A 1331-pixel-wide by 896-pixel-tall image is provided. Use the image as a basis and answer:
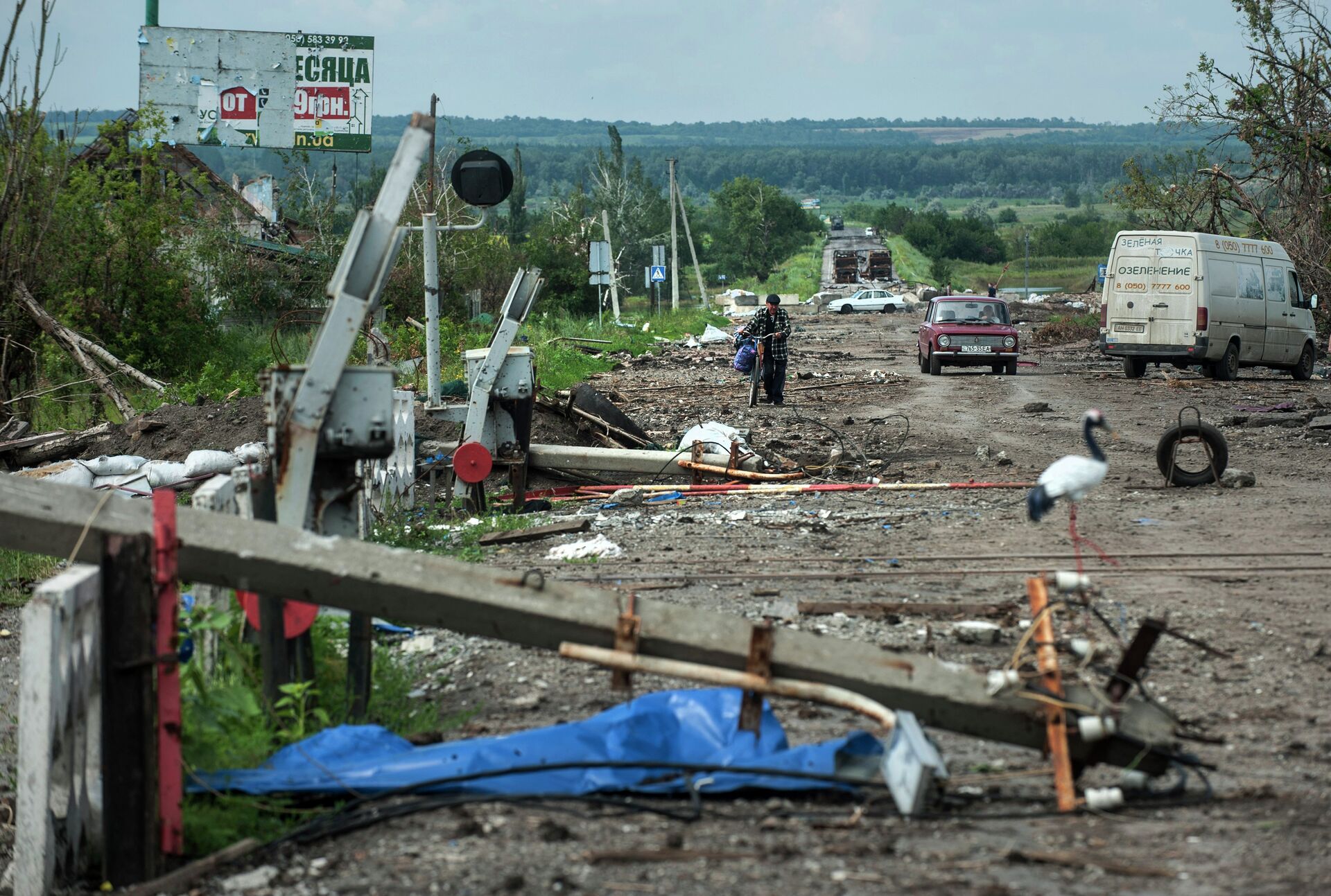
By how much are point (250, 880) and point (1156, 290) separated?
22.6 m

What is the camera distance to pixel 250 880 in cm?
405

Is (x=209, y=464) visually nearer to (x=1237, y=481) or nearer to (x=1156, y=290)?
(x=1237, y=481)

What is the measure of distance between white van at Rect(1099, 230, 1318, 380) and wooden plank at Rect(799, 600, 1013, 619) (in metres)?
17.9

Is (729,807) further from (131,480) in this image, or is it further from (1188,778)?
(131,480)

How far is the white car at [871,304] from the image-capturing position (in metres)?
68.6

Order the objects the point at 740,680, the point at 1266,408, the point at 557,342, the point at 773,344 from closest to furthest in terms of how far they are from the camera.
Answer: the point at 740,680 < the point at 1266,408 < the point at 773,344 < the point at 557,342

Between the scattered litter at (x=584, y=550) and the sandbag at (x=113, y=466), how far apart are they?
482cm

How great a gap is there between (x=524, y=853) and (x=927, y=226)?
483 feet

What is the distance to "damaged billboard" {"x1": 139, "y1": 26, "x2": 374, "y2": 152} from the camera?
29.4 m

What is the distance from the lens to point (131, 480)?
11523 millimetres

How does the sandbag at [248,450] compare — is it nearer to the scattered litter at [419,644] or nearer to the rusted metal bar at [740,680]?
the scattered litter at [419,644]

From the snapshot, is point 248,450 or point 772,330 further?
point 772,330

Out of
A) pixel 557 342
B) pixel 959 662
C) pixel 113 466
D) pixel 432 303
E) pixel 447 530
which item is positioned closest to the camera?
pixel 959 662

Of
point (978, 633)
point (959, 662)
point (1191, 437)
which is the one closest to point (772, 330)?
point (1191, 437)
